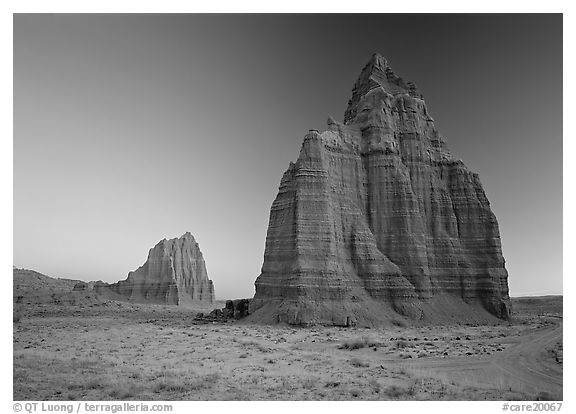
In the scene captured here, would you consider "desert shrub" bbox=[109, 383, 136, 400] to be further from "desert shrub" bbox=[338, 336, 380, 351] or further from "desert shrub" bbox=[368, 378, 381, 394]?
"desert shrub" bbox=[338, 336, 380, 351]

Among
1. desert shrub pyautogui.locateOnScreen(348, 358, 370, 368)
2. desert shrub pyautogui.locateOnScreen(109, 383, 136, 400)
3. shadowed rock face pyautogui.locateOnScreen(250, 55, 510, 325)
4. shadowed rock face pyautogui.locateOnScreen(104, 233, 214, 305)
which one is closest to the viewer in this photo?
desert shrub pyautogui.locateOnScreen(109, 383, 136, 400)

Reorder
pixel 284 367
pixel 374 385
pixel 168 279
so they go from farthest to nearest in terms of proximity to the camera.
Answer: pixel 168 279, pixel 284 367, pixel 374 385

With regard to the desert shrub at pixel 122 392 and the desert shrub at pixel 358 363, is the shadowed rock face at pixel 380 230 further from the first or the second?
the desert shrub at pixel 122 392

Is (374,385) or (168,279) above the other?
(168,279)

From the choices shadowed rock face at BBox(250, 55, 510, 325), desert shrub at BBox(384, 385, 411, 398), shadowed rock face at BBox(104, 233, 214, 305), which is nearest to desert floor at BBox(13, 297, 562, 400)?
desert shrub at BBox(384, 385, 411, 398)

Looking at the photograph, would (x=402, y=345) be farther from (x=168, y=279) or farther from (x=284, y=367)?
(x=168, y=279)

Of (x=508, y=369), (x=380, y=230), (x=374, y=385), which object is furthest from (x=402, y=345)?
(x=380, y=230)
